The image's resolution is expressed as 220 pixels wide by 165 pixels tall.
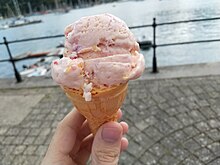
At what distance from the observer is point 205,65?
5.13 m

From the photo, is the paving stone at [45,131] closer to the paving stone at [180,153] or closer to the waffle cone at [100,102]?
the paving stone at [180,153]

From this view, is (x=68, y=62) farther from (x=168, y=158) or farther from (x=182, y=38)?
(x=182, y=38)

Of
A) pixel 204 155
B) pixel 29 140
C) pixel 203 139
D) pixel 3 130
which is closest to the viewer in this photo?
pixel 204 155

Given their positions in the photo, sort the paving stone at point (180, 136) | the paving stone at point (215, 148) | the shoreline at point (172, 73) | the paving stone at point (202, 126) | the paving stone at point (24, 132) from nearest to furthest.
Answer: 1. the paving stone at point (215, 148)
2. the paving stone at point (180, 136)
3. the paving stone at point (202, 126)
4. the paving stone at point (24, 132)
5. the shoreline at point (172, 73)

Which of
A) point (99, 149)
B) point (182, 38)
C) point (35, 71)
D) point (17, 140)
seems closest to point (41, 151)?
point (17, 140)

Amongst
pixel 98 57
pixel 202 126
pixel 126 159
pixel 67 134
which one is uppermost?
pixel 98 57

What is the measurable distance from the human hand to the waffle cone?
70 millimetres

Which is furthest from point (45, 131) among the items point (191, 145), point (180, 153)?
point (191, 145)

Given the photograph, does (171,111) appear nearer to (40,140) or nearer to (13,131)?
(40,140)

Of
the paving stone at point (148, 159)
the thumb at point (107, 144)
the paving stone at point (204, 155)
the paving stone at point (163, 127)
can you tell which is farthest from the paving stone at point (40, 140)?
the thumb at point (107, 144)

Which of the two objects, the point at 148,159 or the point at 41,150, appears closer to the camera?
the point at 148,159

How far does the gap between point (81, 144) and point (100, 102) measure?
68 centimetres

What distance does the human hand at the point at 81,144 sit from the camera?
1.45 metres

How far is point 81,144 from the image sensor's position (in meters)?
1.90
